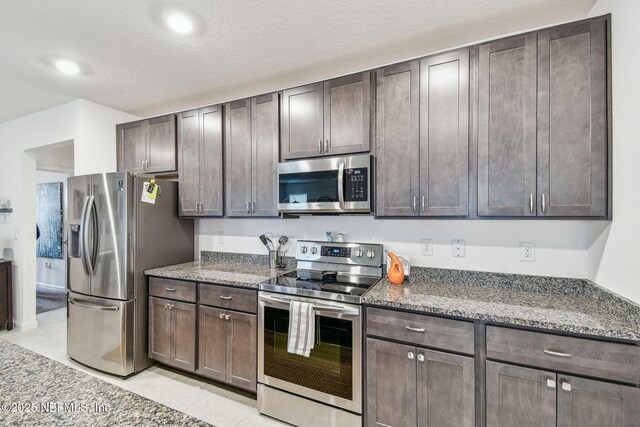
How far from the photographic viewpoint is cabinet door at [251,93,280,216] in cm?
262

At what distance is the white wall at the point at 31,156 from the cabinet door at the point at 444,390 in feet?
11.6

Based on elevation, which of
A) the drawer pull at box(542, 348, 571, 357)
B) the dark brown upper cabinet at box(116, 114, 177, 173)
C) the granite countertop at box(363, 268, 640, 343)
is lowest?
the drawer pull at box(542, 348, 571, 357)

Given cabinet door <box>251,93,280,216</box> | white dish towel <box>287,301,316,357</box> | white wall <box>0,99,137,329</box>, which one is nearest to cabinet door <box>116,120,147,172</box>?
white wall <box>0,99,137,329</box>

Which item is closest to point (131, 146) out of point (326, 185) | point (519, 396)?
point (326, 185)

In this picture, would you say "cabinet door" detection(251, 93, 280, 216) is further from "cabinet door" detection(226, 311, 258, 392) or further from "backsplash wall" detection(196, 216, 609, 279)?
"cabinet door" detection(226, 311, 258, 392)

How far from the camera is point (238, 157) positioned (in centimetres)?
280

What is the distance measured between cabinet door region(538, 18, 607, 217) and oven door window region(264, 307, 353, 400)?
1.43 meters

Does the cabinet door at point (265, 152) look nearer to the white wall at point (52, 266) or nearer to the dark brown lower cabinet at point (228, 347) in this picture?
the dark brown lower cabinet at point (228, 347)

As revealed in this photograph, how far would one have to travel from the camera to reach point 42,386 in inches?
34.3

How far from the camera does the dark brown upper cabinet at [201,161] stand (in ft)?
9.48

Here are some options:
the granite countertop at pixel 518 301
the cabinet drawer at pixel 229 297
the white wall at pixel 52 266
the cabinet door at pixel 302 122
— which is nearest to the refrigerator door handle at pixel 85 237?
the cabinet drawer at pixel 229 297

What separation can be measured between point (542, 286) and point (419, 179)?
1.06 metres

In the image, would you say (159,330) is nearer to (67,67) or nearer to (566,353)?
(67,67)

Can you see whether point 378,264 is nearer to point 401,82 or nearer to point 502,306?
point 502,306
